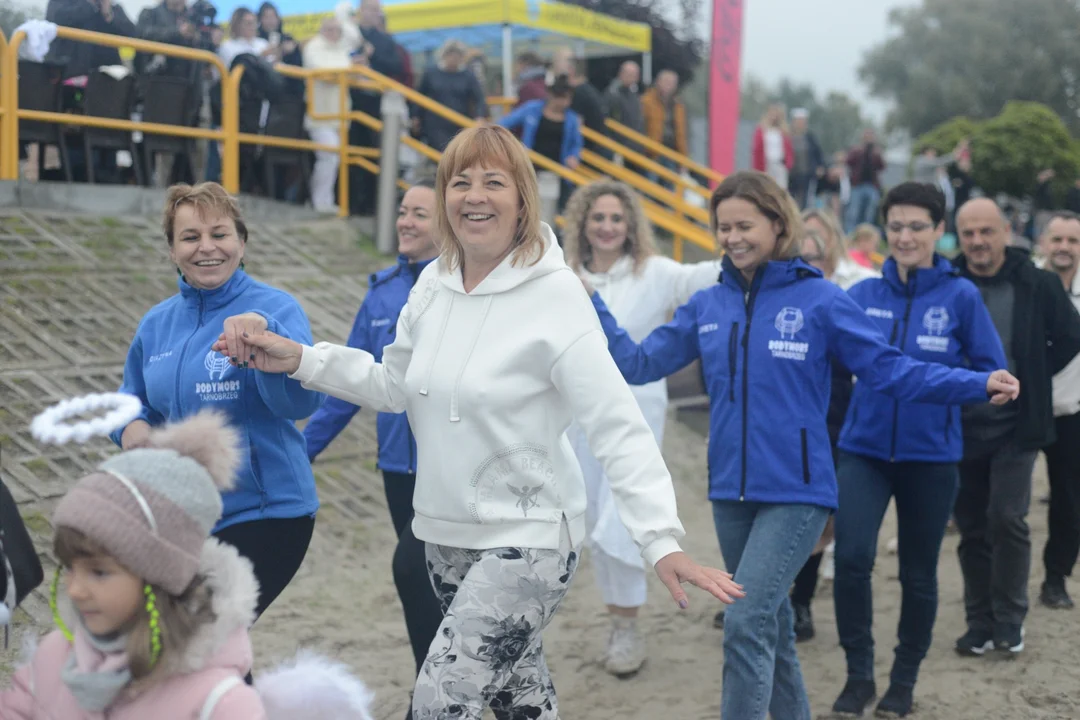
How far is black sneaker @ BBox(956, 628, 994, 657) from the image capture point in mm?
5902

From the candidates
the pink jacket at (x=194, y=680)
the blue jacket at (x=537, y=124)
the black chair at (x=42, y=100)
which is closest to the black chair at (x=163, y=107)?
the black chair at (x=42, y=100)

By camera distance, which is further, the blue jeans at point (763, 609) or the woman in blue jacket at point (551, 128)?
the woman in blue jacket at point (551, 128)

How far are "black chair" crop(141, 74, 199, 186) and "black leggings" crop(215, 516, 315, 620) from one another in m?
7.34

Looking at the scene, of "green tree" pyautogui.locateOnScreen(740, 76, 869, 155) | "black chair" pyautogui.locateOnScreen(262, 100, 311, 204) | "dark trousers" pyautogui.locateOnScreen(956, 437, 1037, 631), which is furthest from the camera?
"green tree" pyautogui.locateOnScreen(740, 76, 869, 155)

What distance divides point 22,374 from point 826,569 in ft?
15.8

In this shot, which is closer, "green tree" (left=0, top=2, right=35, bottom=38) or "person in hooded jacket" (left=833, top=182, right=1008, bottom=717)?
"person in hooded jacket" (left=833, top=182, right=1008, bottom=717)

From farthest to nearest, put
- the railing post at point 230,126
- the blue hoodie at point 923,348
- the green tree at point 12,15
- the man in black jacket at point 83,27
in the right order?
the railing post at point 230,126 < the man in black jacket at point 83,27 < the green tree at point 12,15 < the blue hoodie at point 923,348

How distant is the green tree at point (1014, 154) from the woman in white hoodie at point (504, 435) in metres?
26.6

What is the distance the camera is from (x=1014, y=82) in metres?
53.4

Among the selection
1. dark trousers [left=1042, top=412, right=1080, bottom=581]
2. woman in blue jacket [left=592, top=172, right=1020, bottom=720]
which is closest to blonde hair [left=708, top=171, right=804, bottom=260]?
woman in blue jacket [left=592, top=172, right=1020, bottom=720]

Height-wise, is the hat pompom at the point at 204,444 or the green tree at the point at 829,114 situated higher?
the green tree at the point at 829,114

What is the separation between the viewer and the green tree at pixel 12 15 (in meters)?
8.77

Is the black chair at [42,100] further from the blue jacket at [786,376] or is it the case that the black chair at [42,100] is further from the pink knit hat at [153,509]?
the pink knit hat at [153,509]

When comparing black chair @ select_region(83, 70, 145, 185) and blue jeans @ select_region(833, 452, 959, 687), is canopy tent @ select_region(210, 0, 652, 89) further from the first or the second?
blue jeans @ select_region(833, 452, 959, 687)
